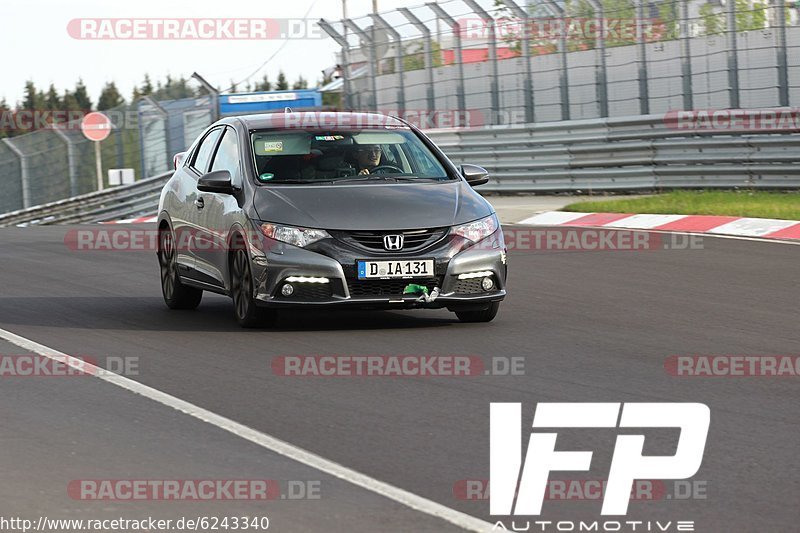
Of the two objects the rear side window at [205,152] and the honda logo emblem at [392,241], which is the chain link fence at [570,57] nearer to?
the rear side window at [205,152]

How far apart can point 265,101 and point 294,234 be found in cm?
2891

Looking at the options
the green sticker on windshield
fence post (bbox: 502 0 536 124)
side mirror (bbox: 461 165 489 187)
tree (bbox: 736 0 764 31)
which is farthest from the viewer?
fence post (bbox: 502 0 536 124)

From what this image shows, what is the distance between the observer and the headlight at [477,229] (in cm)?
994

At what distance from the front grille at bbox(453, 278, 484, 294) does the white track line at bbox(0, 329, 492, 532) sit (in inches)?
100

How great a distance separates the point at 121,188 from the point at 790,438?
2723 cm

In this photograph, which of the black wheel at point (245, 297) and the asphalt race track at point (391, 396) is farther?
the black wheel at point (245, 297)

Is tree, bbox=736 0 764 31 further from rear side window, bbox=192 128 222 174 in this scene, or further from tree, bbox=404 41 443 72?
rear side window, bbox=192 128 222 174

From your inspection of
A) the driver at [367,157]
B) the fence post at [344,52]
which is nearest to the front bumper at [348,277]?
the driver at [367,157]

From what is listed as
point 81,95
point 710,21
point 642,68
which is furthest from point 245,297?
point 81,95

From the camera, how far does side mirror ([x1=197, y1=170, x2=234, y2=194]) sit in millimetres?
10336

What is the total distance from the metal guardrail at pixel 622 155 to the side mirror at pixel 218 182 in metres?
11.8

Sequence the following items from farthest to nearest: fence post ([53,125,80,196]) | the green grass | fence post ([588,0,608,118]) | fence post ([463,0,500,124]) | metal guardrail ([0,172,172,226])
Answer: fence post ([53,125,80,196]) → metal guardrail ([0,172,172,226]) → fence post ([463,0,500,124]) → fence post ([588,0,608,118]) → the green grass

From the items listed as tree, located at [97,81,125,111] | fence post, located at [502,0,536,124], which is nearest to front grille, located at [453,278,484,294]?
fence post, located at [502,0,536,124]

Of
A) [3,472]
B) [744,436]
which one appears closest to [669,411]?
[744,436]
